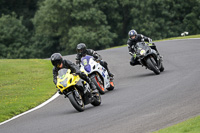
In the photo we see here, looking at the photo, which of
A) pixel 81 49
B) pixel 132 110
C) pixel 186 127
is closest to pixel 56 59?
pixel 132 110

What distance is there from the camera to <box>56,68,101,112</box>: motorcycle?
11.9 metres

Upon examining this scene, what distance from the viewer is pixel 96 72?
581 inches

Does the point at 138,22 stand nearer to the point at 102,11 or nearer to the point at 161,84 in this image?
the point at 102,11

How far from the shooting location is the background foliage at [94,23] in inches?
2237

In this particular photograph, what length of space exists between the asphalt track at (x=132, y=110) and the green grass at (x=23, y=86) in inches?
31.3

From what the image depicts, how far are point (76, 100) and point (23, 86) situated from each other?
855cm

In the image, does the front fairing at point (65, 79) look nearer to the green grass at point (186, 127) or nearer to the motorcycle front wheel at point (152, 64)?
the green grass at point (186, 127)

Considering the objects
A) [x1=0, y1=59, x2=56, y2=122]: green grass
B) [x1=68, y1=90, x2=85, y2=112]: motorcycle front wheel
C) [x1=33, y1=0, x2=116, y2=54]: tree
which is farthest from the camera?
[x1=33, y1=0, x2=116, y2=54]: tree

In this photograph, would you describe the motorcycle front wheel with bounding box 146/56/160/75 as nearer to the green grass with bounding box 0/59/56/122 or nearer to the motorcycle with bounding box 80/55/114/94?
the motorcycle with bounding box 80/55/114/94

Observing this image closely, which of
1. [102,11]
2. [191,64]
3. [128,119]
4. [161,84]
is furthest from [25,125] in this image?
[102,11]

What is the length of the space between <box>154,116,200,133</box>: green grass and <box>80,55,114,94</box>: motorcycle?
6062 millimetres

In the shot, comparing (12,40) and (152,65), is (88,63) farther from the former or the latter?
(12,40)

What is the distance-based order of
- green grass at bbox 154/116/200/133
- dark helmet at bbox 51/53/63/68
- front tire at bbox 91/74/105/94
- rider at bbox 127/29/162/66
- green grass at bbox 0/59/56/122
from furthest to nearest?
rider at bbox 127/29/162/66 → green grass at bbox 0/59/56/122 → front tire at bbox 91/74/105/94 → dark helmet at bbox 51/53/63/68 → green grass at bbox 154/116/200/133

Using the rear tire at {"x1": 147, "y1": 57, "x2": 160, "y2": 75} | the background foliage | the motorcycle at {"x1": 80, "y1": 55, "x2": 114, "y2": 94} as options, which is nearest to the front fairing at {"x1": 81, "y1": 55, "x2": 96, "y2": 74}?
the motorcycle at {"x1": 80, "y1": 55, "x2": 114, "y2": 94}
